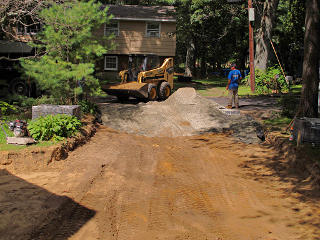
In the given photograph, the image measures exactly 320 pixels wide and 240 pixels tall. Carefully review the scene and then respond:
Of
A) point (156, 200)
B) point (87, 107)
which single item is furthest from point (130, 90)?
point (156, 200)

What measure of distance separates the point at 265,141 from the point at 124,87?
25.0 feet

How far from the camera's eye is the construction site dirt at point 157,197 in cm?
561

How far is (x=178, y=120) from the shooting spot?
45.5ft

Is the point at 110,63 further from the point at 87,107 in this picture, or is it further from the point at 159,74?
the point at 87,107

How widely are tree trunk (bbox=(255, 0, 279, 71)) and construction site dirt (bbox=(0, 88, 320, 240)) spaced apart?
50.5ft

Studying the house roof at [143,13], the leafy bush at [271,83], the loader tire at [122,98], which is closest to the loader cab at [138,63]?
the loader tire at [122,98]

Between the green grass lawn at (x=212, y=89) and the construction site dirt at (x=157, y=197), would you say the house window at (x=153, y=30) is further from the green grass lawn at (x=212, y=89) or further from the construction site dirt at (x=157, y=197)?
the construction site dirt at (x=157, y=197)

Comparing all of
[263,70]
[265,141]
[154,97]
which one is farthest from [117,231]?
[263,70]

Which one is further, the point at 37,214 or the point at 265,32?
→ the point at 265,32

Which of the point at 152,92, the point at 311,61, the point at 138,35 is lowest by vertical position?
the point at 152,92

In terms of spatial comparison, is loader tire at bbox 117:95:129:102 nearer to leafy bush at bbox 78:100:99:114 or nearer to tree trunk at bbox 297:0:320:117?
leafy bush at bbox 78:100:99:114

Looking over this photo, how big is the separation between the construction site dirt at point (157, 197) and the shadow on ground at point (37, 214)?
0.01 m

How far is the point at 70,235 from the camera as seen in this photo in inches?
210

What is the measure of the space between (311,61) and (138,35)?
20.0 m
